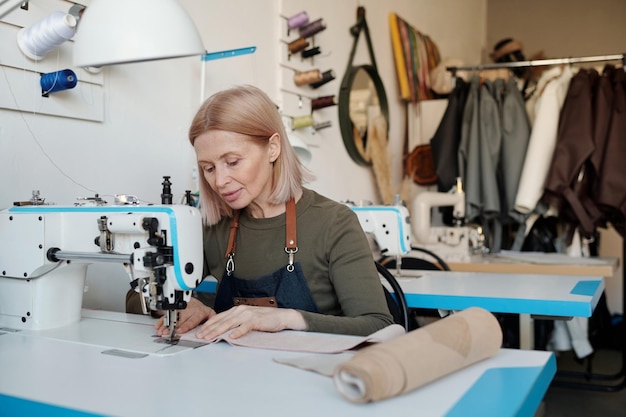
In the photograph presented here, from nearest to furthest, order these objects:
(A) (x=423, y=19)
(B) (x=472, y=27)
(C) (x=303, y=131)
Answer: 1. (C) (x=303, y=131)
2. (A) (x=423, y=19)
3. (B) (x=472, y=27)

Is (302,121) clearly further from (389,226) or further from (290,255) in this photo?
(290,255)

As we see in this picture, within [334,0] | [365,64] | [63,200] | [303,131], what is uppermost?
[334,0]

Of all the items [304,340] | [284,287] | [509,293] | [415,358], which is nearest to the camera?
[415,358]

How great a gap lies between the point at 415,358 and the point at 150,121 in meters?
1.63

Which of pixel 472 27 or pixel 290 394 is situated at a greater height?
pixel 472 27

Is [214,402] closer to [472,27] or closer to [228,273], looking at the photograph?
[228,273]

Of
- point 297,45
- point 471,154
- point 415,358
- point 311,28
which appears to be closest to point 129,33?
point 415,358

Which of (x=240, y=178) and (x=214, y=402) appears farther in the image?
(x=240, y=178)

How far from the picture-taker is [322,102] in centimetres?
323

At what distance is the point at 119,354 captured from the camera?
1.21m

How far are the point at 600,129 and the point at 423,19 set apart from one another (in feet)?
5.40

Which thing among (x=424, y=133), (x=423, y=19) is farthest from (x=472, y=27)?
(x=424, y=133)

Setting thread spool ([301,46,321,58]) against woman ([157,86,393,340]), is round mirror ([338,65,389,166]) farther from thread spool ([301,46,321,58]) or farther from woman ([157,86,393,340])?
Answer: woman ([157,86,393,340])

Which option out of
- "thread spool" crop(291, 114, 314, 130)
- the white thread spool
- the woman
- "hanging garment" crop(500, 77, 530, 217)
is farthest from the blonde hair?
"hanging garment" crop(500, 77, 530, 217)
